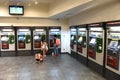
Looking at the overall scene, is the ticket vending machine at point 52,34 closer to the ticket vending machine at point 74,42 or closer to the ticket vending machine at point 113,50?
the ticket vending machine at point 74,42

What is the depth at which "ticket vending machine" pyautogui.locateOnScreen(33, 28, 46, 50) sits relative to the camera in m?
12.9

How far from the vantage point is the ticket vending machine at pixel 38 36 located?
12.9m

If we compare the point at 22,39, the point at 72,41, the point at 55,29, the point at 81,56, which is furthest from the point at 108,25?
the point at 22,39

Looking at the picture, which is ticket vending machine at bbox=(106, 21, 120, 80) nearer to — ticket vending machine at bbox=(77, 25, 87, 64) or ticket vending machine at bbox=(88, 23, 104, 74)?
ticket vending machine at bbox=(88, 23, 104, 74)

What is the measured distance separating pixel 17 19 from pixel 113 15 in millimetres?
8058

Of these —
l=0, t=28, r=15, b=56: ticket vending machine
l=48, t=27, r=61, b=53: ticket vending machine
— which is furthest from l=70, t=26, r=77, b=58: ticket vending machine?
l=0, t=28, r=15, b=56: ticket vending machine

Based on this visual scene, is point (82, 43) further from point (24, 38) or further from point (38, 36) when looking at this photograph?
point (24, 38)

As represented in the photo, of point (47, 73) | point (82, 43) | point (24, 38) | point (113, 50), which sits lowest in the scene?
point (47, 73)

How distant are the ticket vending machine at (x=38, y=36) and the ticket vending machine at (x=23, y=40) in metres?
0.45

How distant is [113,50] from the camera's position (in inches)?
257

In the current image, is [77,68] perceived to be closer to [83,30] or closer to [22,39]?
[83,30]

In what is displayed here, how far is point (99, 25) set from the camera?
7625 millimetres

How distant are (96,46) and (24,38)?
6.43 m

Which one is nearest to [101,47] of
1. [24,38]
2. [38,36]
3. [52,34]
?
[52,34]
